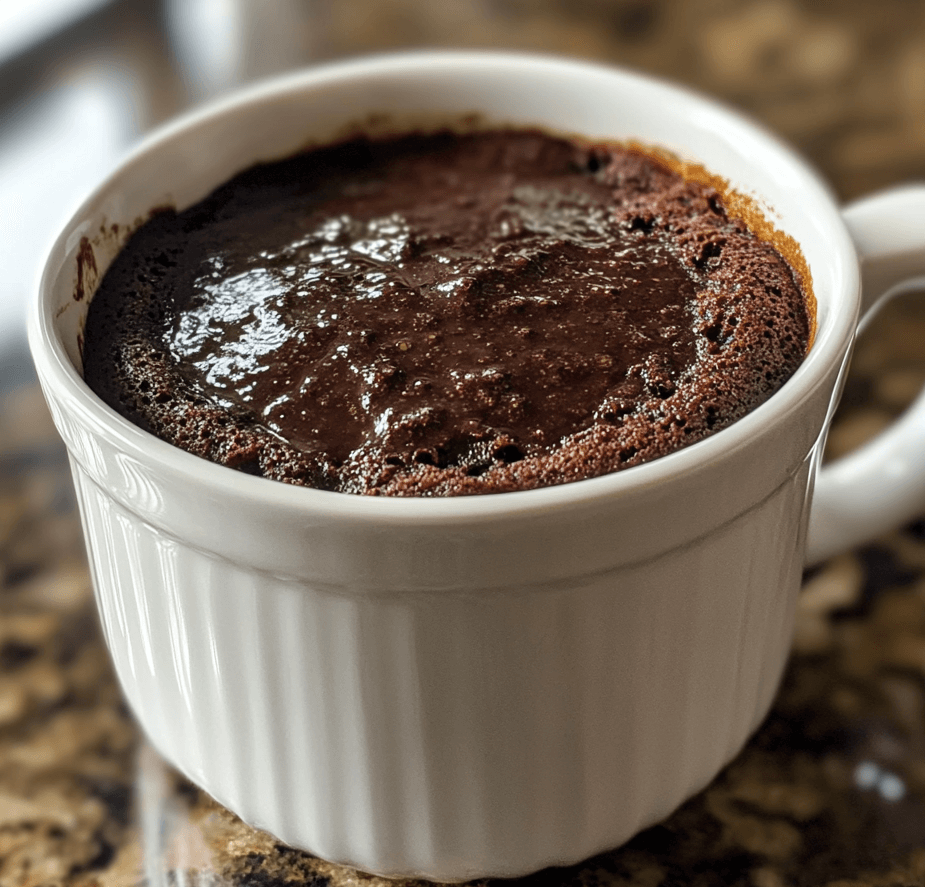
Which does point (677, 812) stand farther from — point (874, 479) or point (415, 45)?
point (415, 45)

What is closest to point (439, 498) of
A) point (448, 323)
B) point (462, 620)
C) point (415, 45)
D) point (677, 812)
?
point (462, 620)

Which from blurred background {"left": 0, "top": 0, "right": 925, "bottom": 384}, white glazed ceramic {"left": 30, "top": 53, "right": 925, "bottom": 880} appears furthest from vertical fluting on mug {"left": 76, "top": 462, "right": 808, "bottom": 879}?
blurred background {"left": 0, "top": 0, "right": 925, "bottom": 384}

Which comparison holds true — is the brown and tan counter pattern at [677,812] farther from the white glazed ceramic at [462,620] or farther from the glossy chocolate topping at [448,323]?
the glossy chocolate topping at [448,323]

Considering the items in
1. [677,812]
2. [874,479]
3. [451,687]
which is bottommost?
[677,812]

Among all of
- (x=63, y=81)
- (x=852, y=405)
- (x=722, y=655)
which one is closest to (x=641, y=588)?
(x=722, y=655)

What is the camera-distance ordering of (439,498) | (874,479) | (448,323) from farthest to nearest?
1. (874,479)
2. (448,323)
3. (439,498)

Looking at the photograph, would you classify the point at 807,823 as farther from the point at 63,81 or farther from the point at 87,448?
the point at 63,81

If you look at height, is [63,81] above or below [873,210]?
below
